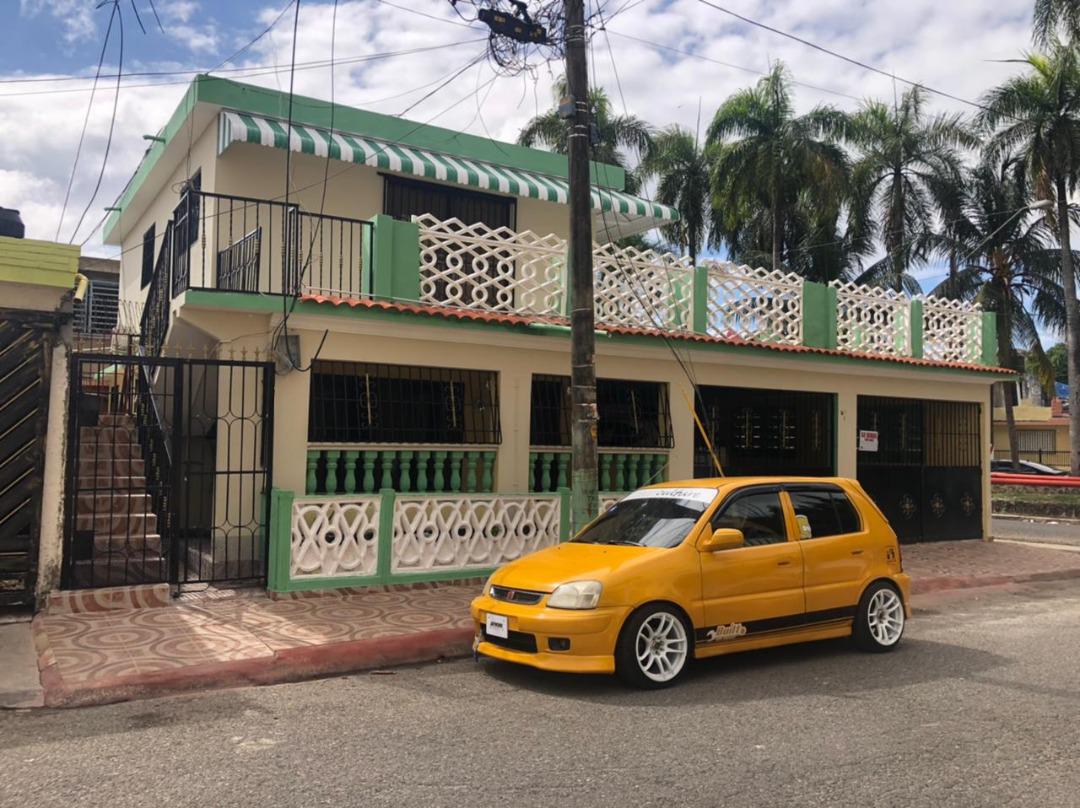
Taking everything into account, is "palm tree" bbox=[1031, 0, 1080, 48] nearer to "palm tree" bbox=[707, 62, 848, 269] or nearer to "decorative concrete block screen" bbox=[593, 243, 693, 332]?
"palm tree" bbox=[707, 62, 848, 269]

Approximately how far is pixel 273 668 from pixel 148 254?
36.7 feet

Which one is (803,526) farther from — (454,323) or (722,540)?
(454,323)

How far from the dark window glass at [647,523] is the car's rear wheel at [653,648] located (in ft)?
2.03

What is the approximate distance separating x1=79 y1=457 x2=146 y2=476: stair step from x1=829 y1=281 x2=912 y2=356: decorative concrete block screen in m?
10.1

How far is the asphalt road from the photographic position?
416cm

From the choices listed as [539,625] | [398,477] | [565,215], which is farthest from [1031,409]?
[539,625]

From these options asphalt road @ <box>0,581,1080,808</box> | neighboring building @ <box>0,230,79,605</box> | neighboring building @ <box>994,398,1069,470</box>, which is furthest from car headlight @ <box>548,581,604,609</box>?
neighboring building @ <box>994,398,1069,470</box>

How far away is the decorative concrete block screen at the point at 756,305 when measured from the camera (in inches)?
494

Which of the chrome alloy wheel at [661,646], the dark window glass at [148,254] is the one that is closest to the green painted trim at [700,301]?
the chrome alloy wheel at [661,646]

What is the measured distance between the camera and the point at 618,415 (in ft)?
39.8

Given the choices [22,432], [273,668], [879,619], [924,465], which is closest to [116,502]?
[22,432]

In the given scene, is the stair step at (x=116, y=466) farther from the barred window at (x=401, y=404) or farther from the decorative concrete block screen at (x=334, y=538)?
the decorative concrete block screen at (x=334, y=538)

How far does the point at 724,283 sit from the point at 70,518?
8.80m

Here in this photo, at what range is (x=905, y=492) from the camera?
14742mm
